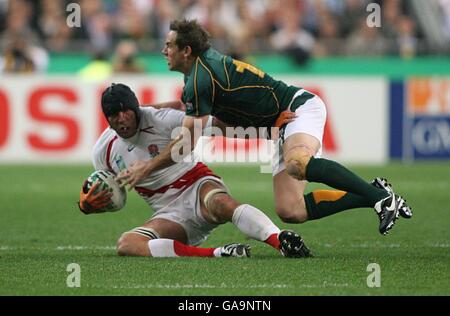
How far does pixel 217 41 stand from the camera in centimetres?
1834

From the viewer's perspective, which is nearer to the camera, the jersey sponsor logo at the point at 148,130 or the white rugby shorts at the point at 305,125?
the white rugby shorts at the point at 305,125

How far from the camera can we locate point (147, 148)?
8.34m

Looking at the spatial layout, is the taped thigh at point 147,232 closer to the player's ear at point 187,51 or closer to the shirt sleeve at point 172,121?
the shirt sleeve at point 172,121

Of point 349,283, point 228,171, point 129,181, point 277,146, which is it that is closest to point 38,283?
point 129,181

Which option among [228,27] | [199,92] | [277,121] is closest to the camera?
[199,92]

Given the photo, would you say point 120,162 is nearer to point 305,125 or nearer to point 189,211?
point 189,211

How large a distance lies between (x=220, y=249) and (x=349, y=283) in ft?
5.02

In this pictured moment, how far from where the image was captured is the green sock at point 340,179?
7.64 meters

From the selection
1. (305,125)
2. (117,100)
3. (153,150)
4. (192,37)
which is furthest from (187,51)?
(305,125)

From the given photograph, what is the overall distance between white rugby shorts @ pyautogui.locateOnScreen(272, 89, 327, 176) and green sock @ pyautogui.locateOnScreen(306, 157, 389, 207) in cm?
34

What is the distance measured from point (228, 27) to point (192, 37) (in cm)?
1114

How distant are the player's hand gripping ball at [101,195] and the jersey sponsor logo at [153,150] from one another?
1.35ft

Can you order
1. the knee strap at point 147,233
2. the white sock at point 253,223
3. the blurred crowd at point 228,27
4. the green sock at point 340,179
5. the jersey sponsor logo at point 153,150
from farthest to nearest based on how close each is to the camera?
1. the blurred crowd at point 228,27
2. the jersey sponsor logo at point 153,150
3. the knee strap at point 147,233
4. the white sock at point 253,223
5. the green sock at point 340,179

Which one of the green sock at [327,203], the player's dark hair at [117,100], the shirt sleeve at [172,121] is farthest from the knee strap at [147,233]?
the green sock at [327,203]
